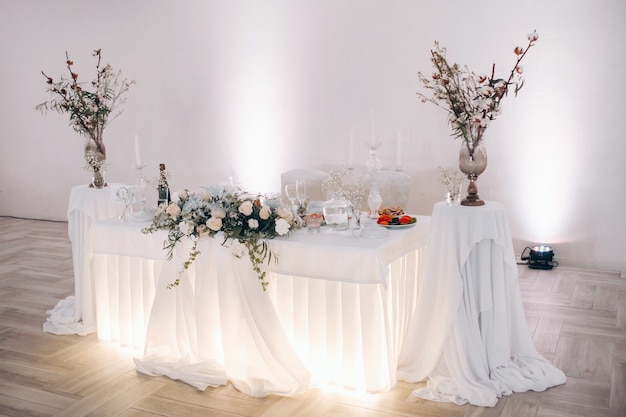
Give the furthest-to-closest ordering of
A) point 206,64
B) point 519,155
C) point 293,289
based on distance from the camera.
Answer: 1. point 206,64
2. point 519,155
3. point 293,289

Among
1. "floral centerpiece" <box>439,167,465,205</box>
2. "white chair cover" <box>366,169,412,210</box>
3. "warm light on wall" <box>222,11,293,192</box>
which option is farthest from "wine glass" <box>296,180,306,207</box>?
"warm light on wall" <box>222,11,293,192</box>

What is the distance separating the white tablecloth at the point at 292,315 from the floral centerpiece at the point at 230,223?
0.19 feet

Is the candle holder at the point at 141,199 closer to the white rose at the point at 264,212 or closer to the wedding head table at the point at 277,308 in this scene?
the wedding head table at the point at 277,308

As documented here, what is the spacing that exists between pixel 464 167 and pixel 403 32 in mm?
2927

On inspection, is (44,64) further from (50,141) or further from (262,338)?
(262,338)

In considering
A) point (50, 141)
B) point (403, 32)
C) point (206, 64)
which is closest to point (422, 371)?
point (403, 32)

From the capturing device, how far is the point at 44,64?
313 inches

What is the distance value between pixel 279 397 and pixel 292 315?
401 mm

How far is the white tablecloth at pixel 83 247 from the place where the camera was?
4.06 m

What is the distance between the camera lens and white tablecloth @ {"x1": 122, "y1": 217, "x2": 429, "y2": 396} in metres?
2.93

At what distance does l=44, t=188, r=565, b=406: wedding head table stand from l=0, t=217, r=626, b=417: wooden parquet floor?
88 millimetres

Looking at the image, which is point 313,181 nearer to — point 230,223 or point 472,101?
point 230,223

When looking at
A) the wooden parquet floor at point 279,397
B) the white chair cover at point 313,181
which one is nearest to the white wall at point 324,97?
the wooden parquet floor at point 279,397

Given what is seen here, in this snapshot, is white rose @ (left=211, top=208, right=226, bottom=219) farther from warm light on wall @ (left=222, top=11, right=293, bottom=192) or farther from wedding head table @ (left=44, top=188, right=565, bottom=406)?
warm light on wall @ (left=222, top=11, right=293, bottom=192)
